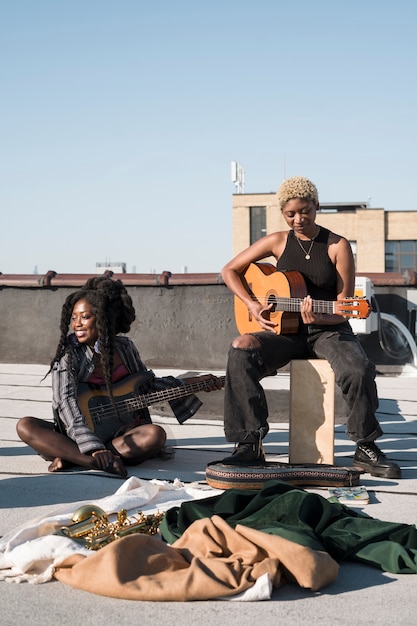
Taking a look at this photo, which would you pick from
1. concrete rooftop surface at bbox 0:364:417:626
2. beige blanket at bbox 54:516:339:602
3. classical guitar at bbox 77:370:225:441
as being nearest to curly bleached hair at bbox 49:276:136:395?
classical guitar at bbox 77:370:225:441

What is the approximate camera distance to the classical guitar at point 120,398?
474 cm

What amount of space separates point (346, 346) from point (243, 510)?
165cm


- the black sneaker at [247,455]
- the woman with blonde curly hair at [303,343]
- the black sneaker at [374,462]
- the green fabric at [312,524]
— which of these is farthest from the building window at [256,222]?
the green fabric at [312,524]

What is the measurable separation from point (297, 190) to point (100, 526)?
233 cm

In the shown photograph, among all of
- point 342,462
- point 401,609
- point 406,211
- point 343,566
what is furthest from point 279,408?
point 406,211

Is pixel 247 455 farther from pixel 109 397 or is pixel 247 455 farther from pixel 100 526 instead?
pixel 100 526

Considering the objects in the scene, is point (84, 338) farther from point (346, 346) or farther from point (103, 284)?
point (346, 346)

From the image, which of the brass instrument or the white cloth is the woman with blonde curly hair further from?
the brass instrument

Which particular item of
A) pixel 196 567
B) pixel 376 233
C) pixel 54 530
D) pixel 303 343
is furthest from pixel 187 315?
pixel 376 233

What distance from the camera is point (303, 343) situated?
16.2ft

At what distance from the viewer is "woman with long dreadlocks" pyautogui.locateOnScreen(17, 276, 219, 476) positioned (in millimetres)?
4516

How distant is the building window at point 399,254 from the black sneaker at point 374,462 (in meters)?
55.3

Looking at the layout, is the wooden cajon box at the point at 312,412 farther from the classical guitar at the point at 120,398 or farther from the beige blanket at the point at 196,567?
the beige blanket at the point at 196,567

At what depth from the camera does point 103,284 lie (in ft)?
16.1
